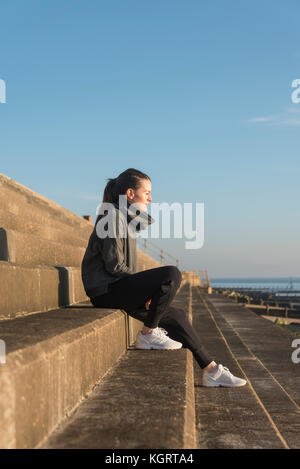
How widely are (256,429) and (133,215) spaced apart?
59.6 inches

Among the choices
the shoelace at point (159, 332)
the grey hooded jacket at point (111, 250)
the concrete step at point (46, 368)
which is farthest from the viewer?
the shoelace at point (159, 332)

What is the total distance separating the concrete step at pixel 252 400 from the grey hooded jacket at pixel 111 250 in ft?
3.12

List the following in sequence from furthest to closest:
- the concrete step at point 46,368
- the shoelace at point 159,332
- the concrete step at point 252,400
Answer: the shoelace at point 159,332
the concrete step at point 252,400
the concrete step at point 46,368

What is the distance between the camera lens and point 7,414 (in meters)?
1.33

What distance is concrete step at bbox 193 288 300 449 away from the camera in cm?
239

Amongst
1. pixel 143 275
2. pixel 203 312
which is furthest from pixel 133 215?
pixel 203 312

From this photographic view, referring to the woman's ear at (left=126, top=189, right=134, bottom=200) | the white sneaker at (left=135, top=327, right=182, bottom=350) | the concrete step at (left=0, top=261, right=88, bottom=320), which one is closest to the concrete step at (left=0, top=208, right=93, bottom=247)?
the concrete step at (left=0, top=261, right=88, bottom=320)

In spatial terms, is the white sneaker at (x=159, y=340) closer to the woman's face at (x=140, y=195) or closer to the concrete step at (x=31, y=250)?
the woman's face at (x=140, y=195)

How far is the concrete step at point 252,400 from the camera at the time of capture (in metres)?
2.39

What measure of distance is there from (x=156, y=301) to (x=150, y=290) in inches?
3.1

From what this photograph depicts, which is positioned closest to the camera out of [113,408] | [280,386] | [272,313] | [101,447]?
[101,447]

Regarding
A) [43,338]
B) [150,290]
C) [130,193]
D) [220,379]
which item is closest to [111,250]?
[150,290]

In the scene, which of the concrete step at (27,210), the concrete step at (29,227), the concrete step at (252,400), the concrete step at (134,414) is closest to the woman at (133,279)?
the concrete step at (252,400)
